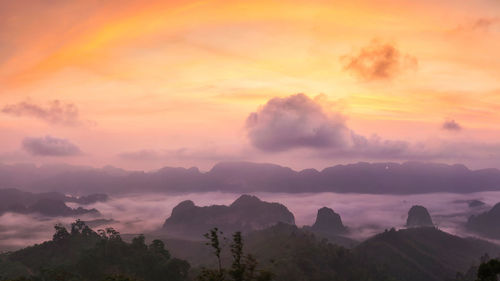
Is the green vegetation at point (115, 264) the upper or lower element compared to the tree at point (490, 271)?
lower

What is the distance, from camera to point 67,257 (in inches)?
7781

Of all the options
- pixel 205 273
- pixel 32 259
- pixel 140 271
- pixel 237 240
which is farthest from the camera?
pixel 32 259

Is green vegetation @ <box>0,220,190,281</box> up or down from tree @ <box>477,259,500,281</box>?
down

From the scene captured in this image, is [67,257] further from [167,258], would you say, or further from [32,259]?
[167,258]

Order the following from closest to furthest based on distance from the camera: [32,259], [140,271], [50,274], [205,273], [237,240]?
1. [237,240]
2. [205,273]
3. [50,274]
4. [140,271]
5. [32,259]

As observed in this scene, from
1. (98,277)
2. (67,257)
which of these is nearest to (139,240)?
(98,277)

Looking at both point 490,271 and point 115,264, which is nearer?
point 490,271

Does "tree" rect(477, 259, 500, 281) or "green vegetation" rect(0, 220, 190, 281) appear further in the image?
"green vegetation" rect(0, 220, 190, 281)

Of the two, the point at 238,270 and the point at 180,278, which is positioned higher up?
the point at 238,270

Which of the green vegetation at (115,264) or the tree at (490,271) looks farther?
the green vegetation at (115,264)

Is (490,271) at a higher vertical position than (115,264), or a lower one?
higher

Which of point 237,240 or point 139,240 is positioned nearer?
point 237,240

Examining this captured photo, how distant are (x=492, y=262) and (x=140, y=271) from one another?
5337 inches

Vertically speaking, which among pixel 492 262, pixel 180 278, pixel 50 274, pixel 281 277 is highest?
pixel 492 262
